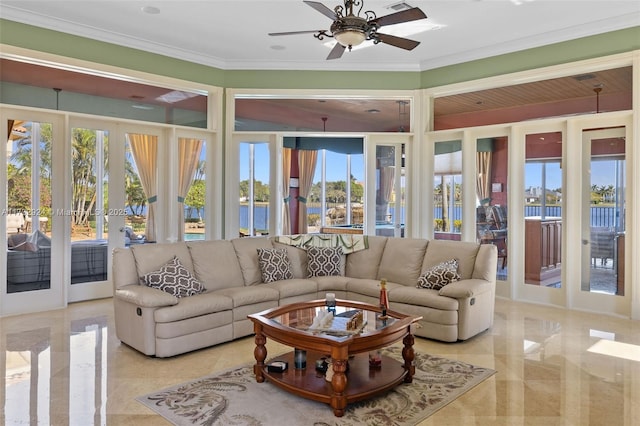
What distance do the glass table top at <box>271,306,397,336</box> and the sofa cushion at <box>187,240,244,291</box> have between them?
1357 millimetres

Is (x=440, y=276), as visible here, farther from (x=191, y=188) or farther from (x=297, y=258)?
(x=191, y=188)

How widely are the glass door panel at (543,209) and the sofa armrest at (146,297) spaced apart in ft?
15.6

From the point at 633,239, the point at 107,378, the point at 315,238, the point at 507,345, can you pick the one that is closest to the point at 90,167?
the point at 315,238

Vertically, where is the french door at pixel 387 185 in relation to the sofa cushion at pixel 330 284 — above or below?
above

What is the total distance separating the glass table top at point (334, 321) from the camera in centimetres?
318

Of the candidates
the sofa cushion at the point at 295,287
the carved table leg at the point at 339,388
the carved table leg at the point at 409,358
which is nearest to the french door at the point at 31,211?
the sofa cushion at the point at 295,287

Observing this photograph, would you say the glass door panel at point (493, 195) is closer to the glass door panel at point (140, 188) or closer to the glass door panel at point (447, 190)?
the glass door panel at point (447, 190)

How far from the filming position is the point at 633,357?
3.93 m

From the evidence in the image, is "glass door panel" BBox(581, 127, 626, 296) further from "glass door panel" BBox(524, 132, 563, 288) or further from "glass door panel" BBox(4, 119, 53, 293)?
"glass door panel" BBox(4, 119, 53, 293)

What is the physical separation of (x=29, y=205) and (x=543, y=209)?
661 cm

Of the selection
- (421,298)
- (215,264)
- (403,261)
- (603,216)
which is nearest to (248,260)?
(215,264)

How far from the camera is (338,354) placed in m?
2.81

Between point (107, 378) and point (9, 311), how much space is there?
9.16ft

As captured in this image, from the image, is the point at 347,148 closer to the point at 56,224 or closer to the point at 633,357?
the point at 56,224
